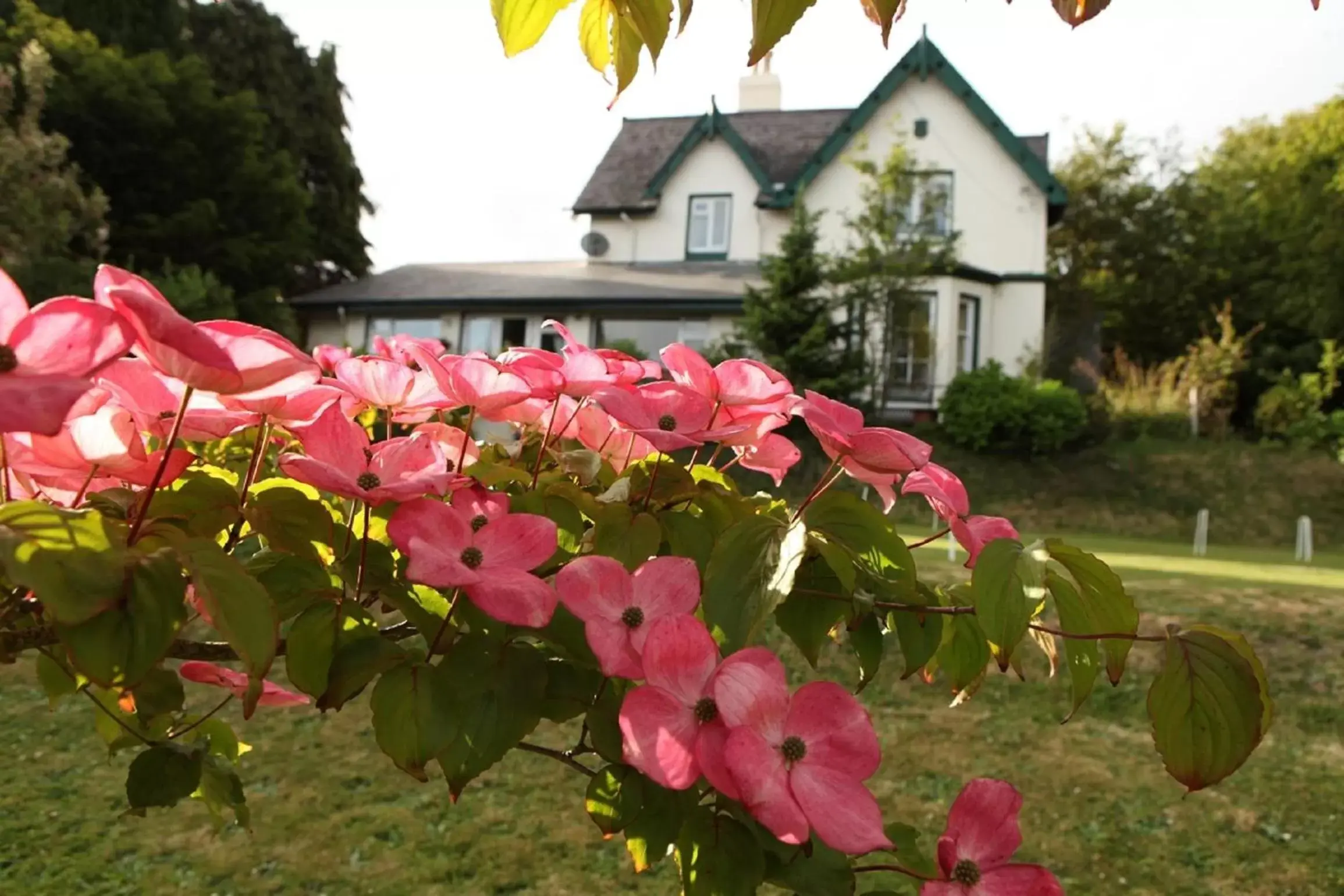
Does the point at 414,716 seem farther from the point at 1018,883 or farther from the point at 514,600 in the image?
the point at 1018,883

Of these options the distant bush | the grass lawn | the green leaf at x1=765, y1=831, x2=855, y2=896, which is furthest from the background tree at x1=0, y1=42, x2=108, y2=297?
the green leaf at x1=765, y1=831, x2=855, y2=896

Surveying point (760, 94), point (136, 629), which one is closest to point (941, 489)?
point (136, 629)

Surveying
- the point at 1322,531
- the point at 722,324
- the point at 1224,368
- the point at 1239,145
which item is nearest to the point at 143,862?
the point at 1322,531

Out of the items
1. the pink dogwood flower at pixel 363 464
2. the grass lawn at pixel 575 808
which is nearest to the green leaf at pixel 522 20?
the pink dogwood flower at pixel 363 464

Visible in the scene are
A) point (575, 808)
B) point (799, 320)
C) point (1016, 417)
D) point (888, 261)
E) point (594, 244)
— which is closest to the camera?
point (575, 808)

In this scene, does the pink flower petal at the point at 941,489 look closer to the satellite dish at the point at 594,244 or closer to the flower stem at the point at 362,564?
the flower stem at the point at 362,564

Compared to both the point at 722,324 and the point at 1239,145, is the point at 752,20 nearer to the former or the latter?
the point at 722,324

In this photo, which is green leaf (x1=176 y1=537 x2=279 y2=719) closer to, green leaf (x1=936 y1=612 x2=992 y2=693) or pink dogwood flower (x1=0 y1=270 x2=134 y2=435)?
pink dogwood flower (x1=0 y1=270 x2=134 y2=435)

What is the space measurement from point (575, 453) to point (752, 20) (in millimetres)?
376

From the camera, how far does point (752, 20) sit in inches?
25.6

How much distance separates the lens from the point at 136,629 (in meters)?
0.48

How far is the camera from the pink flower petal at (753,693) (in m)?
0.54

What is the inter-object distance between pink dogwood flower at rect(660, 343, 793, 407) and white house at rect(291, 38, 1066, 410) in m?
14.8

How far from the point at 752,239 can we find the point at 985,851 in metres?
18.0
